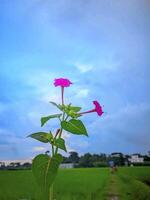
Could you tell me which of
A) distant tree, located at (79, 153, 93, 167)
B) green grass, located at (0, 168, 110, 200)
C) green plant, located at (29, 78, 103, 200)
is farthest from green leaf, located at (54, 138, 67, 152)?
distant tree, located at (79, 153, 93, 167)

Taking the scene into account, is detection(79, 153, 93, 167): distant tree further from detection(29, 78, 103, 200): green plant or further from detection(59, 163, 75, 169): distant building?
detection(29, 78, 103, 200): green plant

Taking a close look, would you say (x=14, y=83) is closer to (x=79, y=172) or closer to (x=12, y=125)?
(x=12, y=125)

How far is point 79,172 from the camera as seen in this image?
53.9 inches

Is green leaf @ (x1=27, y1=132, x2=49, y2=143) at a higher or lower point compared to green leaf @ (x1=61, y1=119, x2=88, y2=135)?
lower

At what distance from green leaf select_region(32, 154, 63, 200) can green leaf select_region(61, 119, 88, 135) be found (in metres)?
0.06

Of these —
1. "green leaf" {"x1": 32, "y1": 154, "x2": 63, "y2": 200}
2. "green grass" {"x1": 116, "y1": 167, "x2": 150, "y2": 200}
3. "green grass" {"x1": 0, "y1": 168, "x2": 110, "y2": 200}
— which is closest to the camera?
"green leaf" {"x1": 32, "y1": 154, "x2": 63, "y2": 200}

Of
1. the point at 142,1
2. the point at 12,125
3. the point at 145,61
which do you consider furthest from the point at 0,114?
the point at 142,1

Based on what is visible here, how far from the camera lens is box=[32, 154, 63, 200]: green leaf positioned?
0.75 m

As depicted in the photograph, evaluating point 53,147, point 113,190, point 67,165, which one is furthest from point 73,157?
point 53,147

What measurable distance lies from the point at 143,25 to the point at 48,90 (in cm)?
50

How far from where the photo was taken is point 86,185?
1.33 meters

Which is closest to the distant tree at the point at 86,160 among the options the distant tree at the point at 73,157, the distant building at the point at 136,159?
the distant tree at the point at 73,157

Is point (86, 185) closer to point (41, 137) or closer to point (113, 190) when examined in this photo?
point (113, 190)

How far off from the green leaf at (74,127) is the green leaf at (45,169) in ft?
0.20
